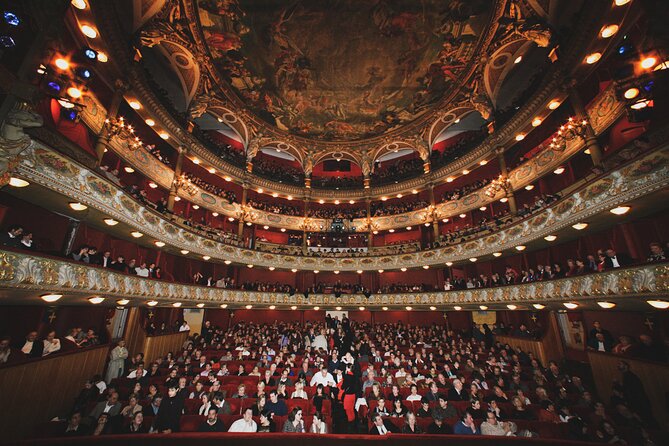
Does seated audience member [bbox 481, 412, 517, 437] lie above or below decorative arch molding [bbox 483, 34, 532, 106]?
below

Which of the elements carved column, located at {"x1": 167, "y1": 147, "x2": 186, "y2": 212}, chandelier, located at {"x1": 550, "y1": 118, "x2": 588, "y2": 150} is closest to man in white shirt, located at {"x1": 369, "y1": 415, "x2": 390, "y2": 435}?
chandelier, located at {"x1": 550, "y1": 118, "x2": 588, "y2": 150}

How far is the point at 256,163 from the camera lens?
2139cm

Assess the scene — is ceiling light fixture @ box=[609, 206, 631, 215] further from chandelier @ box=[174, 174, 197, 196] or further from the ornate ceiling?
chandelier @ box=[174, 174, 197, 196]

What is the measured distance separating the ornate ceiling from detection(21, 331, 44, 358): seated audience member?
1197cm

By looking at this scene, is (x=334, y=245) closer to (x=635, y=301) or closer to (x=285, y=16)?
(x=285, y=16)

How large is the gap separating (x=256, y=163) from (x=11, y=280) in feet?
56.4

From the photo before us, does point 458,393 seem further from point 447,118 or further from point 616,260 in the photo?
point 447,118

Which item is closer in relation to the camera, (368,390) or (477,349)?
(368,390)

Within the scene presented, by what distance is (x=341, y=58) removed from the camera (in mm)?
16156

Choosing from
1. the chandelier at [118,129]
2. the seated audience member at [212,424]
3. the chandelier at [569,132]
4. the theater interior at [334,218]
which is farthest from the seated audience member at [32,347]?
the chandelier at [569,132]

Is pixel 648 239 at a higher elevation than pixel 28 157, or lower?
lower

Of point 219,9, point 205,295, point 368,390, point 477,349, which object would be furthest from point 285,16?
point 477,349

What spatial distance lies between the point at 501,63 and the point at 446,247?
11.0 m

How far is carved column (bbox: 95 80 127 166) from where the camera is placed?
10.4 meters
